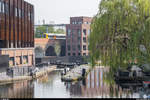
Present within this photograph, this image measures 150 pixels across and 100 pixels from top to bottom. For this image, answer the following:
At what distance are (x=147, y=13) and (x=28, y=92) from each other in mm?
16790

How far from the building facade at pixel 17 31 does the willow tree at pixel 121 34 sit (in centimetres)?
2265

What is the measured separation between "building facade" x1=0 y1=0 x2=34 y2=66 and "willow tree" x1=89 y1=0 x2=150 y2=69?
22653 millimetres

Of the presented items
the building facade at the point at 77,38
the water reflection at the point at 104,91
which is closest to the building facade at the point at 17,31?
the water reflection at the point at 104,91

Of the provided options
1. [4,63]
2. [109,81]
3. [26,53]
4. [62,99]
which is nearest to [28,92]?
[62,99]

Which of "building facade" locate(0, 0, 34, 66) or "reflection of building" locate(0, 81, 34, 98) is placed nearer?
"reflection of building" locate(0, 81, 34, 98)

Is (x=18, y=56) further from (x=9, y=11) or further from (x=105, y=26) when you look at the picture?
(x=105, y=26)

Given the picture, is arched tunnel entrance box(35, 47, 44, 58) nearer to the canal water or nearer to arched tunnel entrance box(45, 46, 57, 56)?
arched tunnel entrance box(45, 46, 57, 56)

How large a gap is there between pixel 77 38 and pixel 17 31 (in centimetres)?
5083

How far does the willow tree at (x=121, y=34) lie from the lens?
34.1 m

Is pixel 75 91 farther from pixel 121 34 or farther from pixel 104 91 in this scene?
pixel 121 34

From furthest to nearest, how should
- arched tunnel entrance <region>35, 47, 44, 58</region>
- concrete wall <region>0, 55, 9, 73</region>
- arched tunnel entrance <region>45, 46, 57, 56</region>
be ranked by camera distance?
arched tunnel entrance <region>45, 46, 57, 56</region> < arched tunnel entrance <region>35, 47, 44, 58</region> < concrete wall <region>0, 55, 9, 73</region>

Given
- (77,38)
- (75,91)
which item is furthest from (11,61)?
(77,38)

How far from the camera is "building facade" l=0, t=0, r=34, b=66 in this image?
54.8m

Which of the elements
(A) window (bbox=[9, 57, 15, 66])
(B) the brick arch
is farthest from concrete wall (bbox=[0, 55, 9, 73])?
(B) the brick arch
